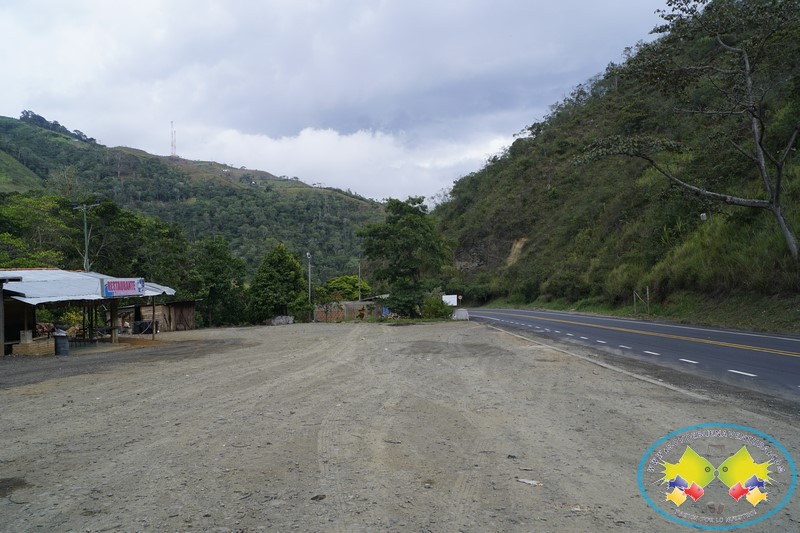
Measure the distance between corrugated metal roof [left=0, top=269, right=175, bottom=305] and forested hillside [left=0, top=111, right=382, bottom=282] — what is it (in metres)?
55.1

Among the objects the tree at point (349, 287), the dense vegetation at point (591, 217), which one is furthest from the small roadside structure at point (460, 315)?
the tree at point (349, 287)

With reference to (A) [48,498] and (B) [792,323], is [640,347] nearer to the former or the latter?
(B) [792,323]

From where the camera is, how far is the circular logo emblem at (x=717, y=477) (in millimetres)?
4070

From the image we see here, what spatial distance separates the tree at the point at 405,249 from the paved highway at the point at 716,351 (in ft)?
50.8

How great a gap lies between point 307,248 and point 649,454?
96.3m

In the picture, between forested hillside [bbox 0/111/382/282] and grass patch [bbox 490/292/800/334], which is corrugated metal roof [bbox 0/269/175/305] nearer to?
grass patch [bbox 490/292/800/334]

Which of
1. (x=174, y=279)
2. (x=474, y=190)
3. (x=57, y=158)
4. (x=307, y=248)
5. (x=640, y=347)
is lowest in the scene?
(x=640, y=347)

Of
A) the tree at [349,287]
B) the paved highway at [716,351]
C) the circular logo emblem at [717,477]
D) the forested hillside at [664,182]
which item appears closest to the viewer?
the circular logo emblem at [717,477]

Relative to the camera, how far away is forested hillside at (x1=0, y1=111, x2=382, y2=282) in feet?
309

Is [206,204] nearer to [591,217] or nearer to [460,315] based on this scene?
[591,217]

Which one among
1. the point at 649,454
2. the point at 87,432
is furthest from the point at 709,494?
the point at 87,432

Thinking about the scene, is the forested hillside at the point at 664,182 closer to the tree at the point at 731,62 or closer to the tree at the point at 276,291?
the tree at the point at 731,62

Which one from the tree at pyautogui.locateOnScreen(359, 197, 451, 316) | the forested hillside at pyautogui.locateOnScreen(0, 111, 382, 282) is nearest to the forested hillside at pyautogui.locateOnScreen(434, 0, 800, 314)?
the tree at pyautogui.locateOnScreen(359, 197, 451, 316)

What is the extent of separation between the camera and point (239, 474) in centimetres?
515
